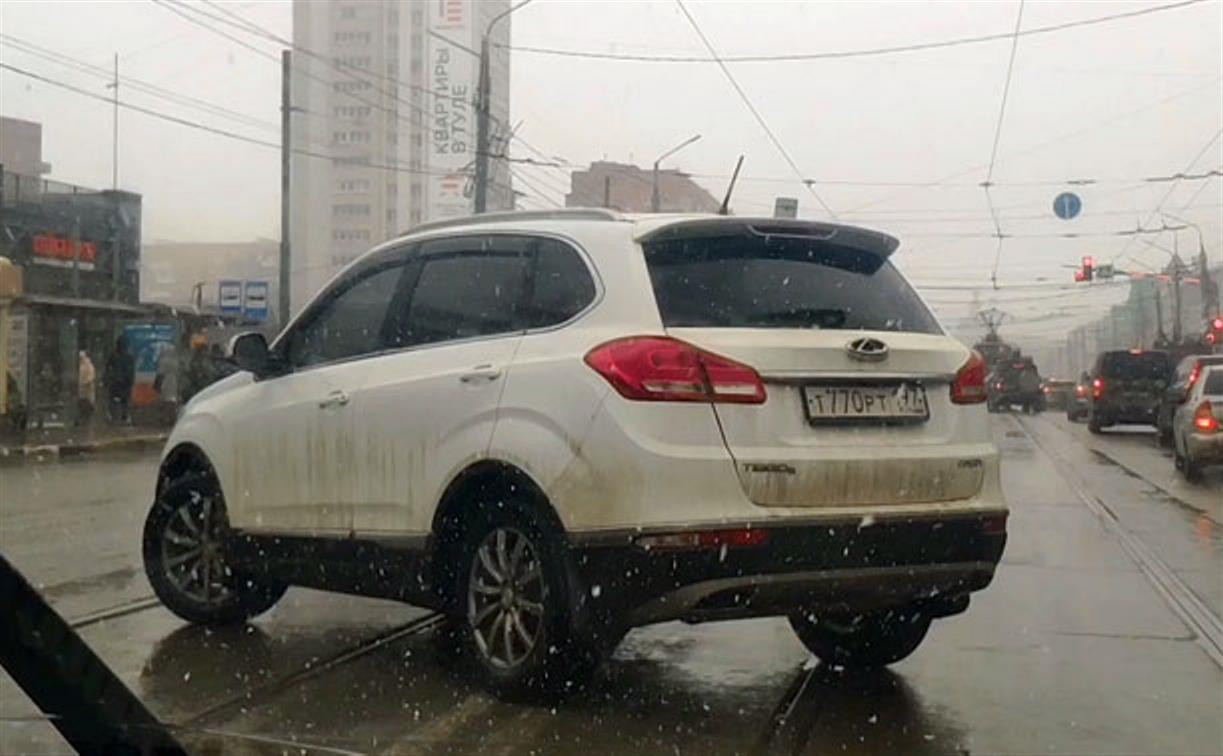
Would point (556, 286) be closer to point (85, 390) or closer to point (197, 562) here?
point (197, 562)

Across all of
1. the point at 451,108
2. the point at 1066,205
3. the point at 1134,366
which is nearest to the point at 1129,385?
the point at 1134,366

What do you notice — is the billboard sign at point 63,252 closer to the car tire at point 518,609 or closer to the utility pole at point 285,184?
the utility pole at point 285,184

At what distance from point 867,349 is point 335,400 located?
236 centimetres

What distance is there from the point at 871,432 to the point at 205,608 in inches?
136

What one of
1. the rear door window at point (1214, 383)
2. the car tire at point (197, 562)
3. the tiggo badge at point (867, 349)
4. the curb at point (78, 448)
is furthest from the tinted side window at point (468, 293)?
the curb at point (78, 448)

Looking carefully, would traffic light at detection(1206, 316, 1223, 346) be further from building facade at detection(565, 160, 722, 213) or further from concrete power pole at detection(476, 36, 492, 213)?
concrete power pole at detection(476, 36, 492, 213)

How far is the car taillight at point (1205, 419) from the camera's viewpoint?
18.2 metres

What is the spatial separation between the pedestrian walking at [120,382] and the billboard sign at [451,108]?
7457mm

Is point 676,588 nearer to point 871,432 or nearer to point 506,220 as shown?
point 871,432

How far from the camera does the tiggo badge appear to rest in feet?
17.6

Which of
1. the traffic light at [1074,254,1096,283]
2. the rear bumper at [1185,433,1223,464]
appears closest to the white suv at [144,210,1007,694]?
the rear bumper at [1185,433,1223,464]

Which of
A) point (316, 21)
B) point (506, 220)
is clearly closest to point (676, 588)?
point (506, 220)

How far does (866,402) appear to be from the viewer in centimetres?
540

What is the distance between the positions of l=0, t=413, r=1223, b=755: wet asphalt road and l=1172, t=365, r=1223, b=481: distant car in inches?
358
